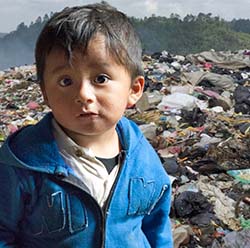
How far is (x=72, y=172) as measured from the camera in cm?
120

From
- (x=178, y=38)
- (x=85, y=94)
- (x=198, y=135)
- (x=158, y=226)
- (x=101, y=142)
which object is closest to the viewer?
(x=85, y=94)

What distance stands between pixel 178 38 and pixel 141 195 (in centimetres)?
2088

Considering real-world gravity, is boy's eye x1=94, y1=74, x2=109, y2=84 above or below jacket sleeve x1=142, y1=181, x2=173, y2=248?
above

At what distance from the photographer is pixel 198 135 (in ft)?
16.5

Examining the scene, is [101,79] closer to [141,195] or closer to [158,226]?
[141,195]

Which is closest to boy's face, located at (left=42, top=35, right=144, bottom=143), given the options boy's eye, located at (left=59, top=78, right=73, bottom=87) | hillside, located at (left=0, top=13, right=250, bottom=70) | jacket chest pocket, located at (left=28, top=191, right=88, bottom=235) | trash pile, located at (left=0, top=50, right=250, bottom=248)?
boy's eye, located at (left=59, top=78, right=73, bottom=87)

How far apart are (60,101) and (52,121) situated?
0.10 m

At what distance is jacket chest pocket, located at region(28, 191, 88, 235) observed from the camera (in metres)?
1.18

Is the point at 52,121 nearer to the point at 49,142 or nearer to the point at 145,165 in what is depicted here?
the point at 49,142

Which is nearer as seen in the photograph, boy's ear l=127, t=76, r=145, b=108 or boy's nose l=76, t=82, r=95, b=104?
boy's nose l=76, t=82, r=95, b=104

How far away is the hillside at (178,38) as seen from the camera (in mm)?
20891

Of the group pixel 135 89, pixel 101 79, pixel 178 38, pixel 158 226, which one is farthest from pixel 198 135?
pixel 178 38

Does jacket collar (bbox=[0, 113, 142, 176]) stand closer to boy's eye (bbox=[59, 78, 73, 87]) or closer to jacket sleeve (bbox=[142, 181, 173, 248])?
boy's eye (bbox=[59, 78, 73, 87])

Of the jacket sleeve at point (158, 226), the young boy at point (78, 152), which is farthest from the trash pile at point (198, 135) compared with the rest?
the young boy at point (78, 152)
